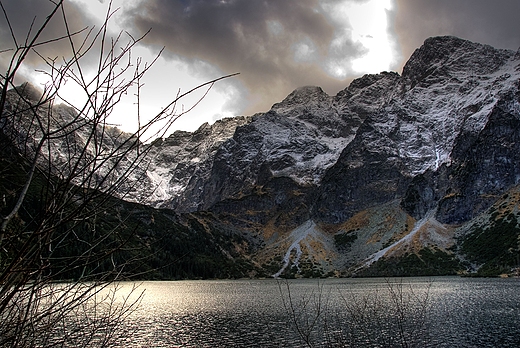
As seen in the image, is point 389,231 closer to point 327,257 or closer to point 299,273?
point 327,257

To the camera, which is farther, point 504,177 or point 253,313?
point 504,177

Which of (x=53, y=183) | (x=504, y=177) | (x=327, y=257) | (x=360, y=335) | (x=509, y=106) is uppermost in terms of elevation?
(x=509, y=106)

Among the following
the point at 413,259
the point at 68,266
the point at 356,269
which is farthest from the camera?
the point at 356,269

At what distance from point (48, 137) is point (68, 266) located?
3.85 feet

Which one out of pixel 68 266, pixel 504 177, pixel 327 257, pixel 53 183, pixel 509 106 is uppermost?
pixel 509 106

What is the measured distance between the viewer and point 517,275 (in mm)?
126375

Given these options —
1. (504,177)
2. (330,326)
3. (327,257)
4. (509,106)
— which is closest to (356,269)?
(327,257)

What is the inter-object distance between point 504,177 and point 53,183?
205m

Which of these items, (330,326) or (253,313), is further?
(253,313)

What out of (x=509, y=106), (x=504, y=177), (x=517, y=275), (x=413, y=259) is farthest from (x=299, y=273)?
(x=509, y=106)

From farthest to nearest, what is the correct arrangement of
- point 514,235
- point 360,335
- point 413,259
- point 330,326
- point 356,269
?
1. point 356,269
2. point 413,259
3. point 514,235
4. point 330,326
5. point 360,335

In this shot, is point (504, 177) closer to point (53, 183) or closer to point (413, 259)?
point (413, 259)

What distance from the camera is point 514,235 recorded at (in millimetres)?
146125

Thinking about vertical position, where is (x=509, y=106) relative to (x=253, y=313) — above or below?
above
